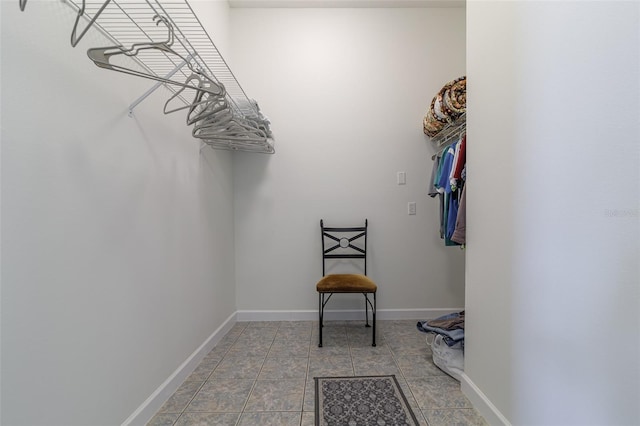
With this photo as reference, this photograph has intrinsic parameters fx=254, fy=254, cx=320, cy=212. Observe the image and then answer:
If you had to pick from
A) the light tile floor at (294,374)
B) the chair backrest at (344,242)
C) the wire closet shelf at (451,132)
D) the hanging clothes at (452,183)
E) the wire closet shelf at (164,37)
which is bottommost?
the light tile floor at (294,374)

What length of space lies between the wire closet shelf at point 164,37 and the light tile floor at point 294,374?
1.39 metres

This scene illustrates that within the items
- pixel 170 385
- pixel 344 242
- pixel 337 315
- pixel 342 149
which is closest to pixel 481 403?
pixel 337 315

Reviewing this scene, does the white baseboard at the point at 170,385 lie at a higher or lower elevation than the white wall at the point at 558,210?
lower

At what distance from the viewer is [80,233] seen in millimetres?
840

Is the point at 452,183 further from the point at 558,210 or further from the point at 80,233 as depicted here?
the point at 80,233

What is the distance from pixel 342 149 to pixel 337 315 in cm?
150

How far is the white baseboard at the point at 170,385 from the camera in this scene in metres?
1.09

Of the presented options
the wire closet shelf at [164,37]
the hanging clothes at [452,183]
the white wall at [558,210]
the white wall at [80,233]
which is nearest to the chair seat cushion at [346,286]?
the hanging clothes at [452,183]

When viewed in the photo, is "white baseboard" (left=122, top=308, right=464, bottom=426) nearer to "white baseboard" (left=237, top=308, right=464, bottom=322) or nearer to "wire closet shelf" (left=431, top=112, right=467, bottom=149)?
"white baseboard" (left=237, top=308, right=464, bottom=322)

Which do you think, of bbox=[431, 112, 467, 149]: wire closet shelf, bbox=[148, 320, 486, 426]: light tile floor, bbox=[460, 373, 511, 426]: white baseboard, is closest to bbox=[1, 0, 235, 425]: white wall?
bbox=[148, 320, 486, 426]: light tile floor

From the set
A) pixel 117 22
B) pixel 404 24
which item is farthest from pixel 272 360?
pixel 404 24

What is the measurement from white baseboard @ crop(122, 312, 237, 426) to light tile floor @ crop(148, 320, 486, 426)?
3cm

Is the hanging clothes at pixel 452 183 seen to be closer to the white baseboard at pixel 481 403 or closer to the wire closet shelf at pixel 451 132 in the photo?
the wire closet shelf at pixel 451 132

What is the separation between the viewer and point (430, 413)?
1195 mm
